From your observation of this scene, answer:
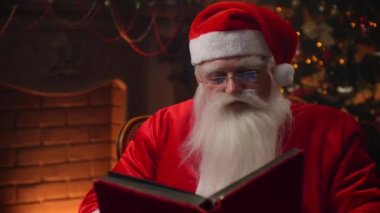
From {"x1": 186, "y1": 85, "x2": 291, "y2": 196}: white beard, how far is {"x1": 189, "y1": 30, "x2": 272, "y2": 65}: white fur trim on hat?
0.34 feet

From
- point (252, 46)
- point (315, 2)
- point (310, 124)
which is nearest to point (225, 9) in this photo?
point (252, 46)

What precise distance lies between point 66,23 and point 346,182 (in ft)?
6.67

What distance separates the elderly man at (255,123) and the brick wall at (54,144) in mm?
1667

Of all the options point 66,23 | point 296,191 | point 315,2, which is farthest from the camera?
point 315,2

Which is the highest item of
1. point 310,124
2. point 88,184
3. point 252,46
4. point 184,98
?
point 252,46

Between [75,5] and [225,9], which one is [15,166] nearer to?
[75,5]

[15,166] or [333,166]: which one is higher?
[333,166]

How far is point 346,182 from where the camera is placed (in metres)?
1.28

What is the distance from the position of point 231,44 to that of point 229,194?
55 cm

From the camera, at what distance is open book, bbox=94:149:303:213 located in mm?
886

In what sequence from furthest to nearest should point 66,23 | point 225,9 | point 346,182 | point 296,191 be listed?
point 66,23 → point 225,9 → point 346,182 → point 296,191

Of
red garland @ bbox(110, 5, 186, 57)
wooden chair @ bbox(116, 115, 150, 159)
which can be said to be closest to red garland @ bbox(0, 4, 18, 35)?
red garland @ bbox(110, 5, 186, 57)

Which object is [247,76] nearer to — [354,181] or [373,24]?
[354,181]

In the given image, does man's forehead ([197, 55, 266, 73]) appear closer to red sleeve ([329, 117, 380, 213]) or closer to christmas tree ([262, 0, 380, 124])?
red sleeve ([329, 117, 380, 213])
